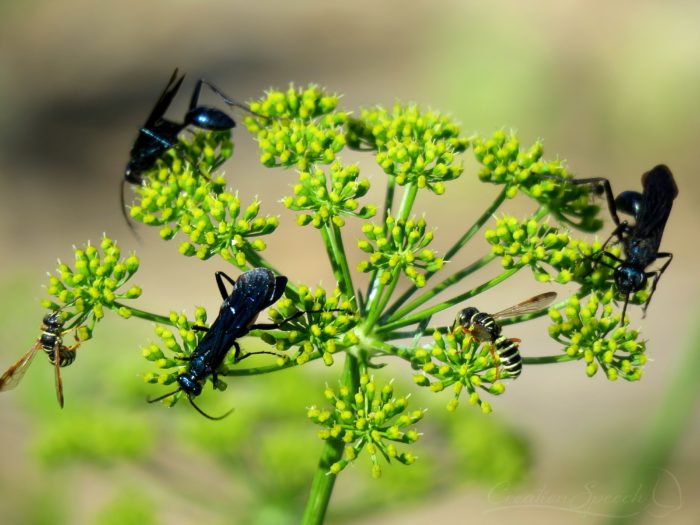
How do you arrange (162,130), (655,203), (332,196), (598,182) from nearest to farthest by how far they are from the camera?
(332,196) → (598,182) → (655,203) → (162,130)

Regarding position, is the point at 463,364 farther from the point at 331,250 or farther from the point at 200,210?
the point at 200,210

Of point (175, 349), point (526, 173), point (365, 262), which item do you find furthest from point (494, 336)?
point (175, 349)

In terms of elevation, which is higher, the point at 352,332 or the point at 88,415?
the point at 352,332

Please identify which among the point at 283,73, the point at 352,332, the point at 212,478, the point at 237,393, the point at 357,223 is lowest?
the point at 212,478

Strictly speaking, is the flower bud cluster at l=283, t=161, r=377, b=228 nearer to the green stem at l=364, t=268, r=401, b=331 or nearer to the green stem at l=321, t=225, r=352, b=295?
the green stem at l=321, t=225, r=352, b=295

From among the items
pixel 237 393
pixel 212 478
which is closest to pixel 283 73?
pixel 212 478

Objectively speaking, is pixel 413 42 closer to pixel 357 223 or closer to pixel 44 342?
pixel 357 223

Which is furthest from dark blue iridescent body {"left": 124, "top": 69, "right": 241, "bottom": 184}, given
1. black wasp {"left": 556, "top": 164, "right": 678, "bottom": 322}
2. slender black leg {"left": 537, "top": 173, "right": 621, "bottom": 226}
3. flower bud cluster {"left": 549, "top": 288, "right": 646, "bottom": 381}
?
flower bud cluster {"left": 549, "top": 288, "right": 646, "bottom": 381}
